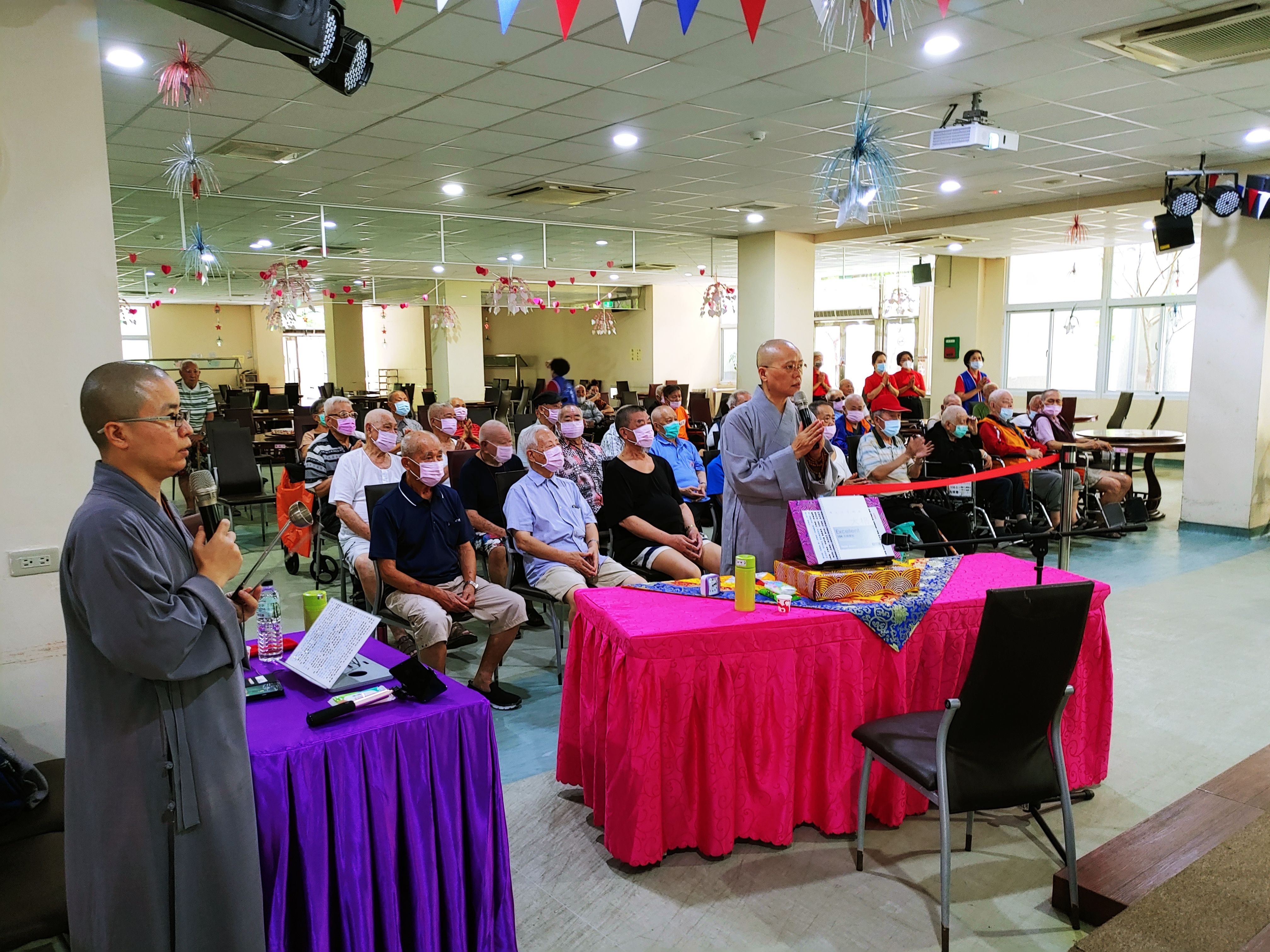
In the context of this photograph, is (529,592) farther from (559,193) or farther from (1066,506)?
(559,193)

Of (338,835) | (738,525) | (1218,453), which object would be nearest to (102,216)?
(338,835)

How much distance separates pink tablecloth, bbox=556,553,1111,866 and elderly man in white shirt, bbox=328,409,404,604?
2.07m

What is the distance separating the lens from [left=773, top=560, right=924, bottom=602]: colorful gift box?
2877mm

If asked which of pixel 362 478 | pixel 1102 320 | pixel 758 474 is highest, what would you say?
pixel 1102 320

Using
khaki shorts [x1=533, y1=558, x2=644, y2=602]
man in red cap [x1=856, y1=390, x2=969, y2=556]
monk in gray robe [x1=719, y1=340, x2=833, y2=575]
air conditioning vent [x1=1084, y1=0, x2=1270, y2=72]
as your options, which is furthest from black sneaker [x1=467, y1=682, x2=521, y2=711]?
air conditioning vent [x1=1084, y1=0, x2=1270, y2=72]

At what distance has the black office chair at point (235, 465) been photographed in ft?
23.9

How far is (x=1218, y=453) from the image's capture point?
7.84 meters

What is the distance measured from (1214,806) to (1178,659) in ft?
6.80

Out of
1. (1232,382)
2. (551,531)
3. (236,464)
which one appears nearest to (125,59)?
(551,531)

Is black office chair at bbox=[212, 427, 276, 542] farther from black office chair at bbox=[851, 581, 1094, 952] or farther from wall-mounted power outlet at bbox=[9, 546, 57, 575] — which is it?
black office chair at bbox=[851, 581, 1094, 952]

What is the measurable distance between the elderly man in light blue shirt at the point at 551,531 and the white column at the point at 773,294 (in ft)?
23.6

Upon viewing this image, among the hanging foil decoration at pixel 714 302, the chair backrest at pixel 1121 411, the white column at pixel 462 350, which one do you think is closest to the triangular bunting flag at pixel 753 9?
the hanging foil decoration at pixel 714 302

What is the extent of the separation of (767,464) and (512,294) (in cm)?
884

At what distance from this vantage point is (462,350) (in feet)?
54.8
